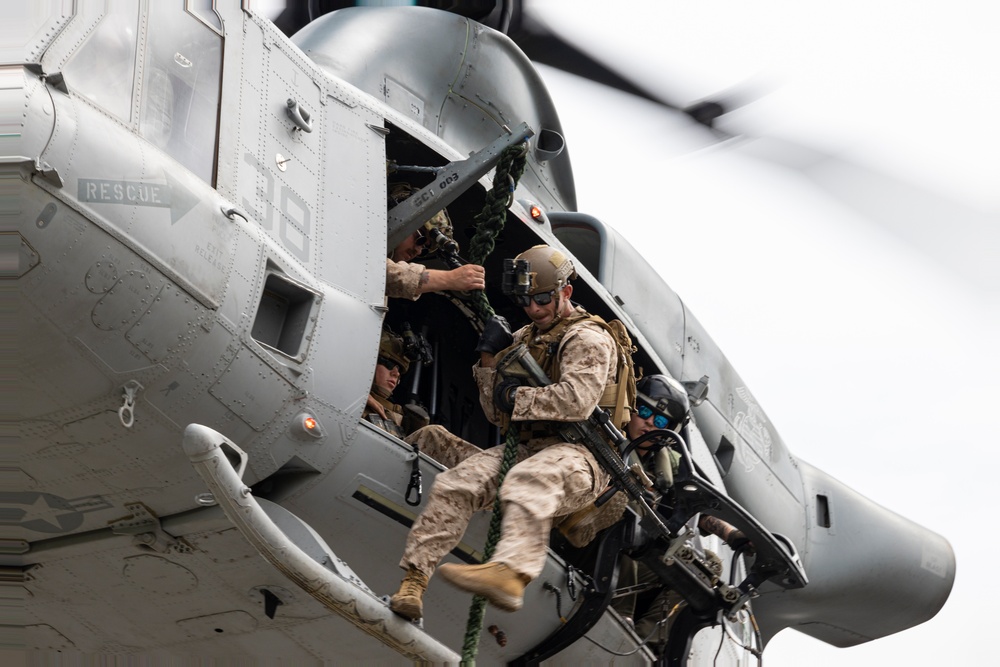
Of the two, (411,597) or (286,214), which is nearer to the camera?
(411,597)

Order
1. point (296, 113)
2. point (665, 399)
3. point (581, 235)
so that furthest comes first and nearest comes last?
1. point (581, 235)
2. point (665, 399)
3. point (296, 113)

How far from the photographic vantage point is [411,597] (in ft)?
15.0

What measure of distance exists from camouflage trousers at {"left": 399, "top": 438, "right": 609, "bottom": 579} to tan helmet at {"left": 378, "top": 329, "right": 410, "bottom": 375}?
68cm

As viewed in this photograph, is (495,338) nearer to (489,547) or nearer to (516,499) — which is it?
(516,499)

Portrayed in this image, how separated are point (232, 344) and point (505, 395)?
3.84 ft

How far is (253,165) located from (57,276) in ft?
3.24

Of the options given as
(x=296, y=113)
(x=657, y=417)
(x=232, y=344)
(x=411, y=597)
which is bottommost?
(x=411, y=597)

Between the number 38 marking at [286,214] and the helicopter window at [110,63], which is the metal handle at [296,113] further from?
the helicopter window at [110,63]

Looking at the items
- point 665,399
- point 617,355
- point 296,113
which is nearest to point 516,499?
point 617,355

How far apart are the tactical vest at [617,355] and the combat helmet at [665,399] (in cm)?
37

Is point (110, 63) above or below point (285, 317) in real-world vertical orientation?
above

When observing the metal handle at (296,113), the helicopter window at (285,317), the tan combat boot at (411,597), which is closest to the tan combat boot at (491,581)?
the tan combat boot at (411,597)

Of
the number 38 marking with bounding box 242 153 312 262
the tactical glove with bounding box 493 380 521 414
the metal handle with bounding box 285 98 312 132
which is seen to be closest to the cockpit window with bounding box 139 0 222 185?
the number 38 marking with bounding box 242 153 312 262

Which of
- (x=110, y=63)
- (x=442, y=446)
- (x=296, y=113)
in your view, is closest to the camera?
(x=110, y=63)
